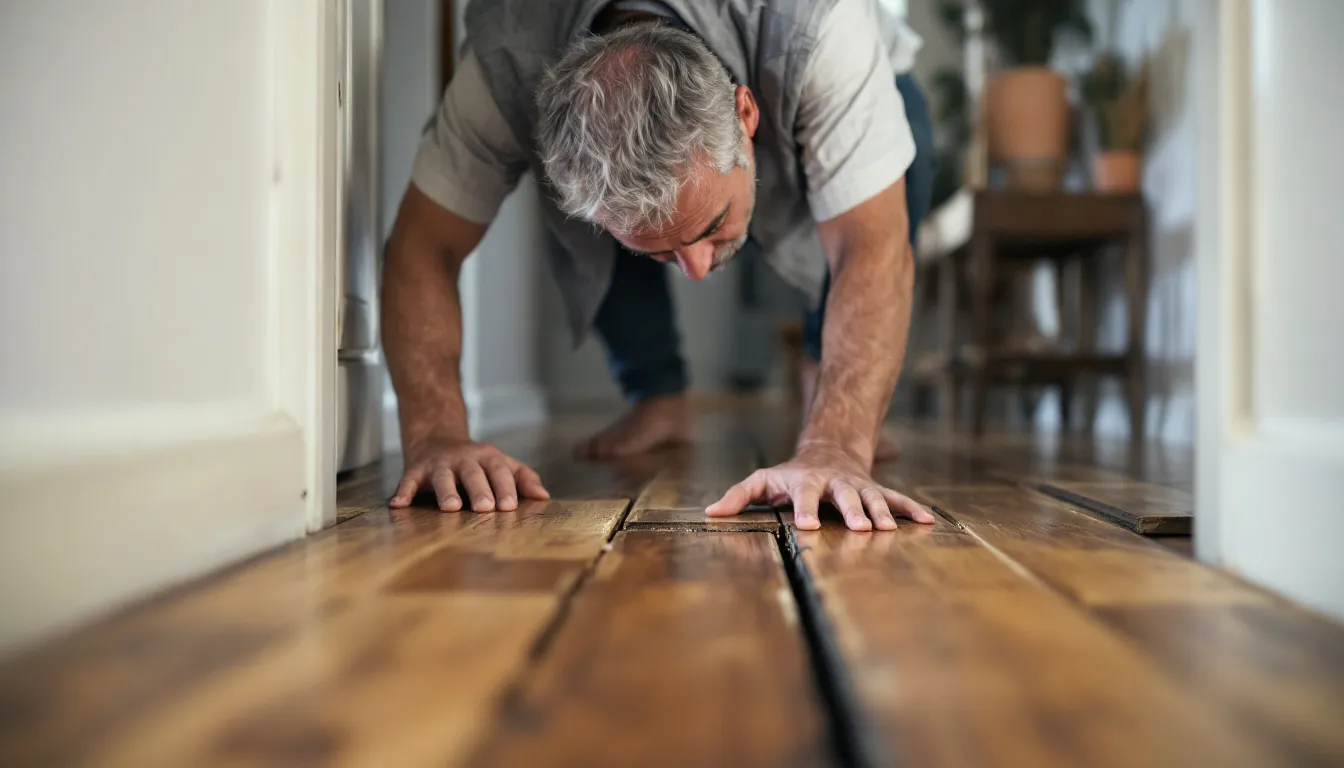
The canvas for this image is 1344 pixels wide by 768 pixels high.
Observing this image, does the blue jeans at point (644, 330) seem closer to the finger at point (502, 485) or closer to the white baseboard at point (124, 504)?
the finger at point (502, 485)

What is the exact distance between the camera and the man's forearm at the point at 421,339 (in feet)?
3.69

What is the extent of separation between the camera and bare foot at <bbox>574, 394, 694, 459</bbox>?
5.89 ft

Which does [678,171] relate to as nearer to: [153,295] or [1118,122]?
[153,295]

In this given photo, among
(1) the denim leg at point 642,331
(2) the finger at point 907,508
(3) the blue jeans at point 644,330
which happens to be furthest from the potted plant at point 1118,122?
(2) the finger at point 907,508

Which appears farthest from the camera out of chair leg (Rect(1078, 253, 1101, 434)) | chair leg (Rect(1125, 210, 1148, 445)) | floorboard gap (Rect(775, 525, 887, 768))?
chair leg (Rect(1078, 253, 1101, 434))

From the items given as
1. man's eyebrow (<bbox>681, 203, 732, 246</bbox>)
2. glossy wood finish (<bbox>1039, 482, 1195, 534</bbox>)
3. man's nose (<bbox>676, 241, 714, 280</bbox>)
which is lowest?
glossy wood finish (<bbox>1039, 482, 1195, 534</bbox>)

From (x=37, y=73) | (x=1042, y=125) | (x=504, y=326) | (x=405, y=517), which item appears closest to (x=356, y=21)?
(x=405, y=517)

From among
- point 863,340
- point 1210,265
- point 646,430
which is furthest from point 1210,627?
point 646,430

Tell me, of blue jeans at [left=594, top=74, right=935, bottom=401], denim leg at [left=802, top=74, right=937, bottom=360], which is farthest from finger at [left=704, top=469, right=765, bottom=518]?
blue jeans at [left=594, top=74, right=935, bottom=401]

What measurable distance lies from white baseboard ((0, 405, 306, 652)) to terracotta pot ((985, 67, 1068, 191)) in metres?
2.34

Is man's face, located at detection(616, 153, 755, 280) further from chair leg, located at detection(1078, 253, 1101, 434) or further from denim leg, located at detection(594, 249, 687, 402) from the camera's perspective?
chair leg, located at detection(1078, 253, 1101, 434)

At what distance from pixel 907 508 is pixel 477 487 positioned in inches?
16.8

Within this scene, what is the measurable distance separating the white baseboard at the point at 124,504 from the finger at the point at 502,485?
0.24m

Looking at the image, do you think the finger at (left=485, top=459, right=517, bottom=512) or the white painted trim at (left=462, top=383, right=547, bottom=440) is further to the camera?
the white painted trim at (left=462, top=383, right=547, bottom=440)
